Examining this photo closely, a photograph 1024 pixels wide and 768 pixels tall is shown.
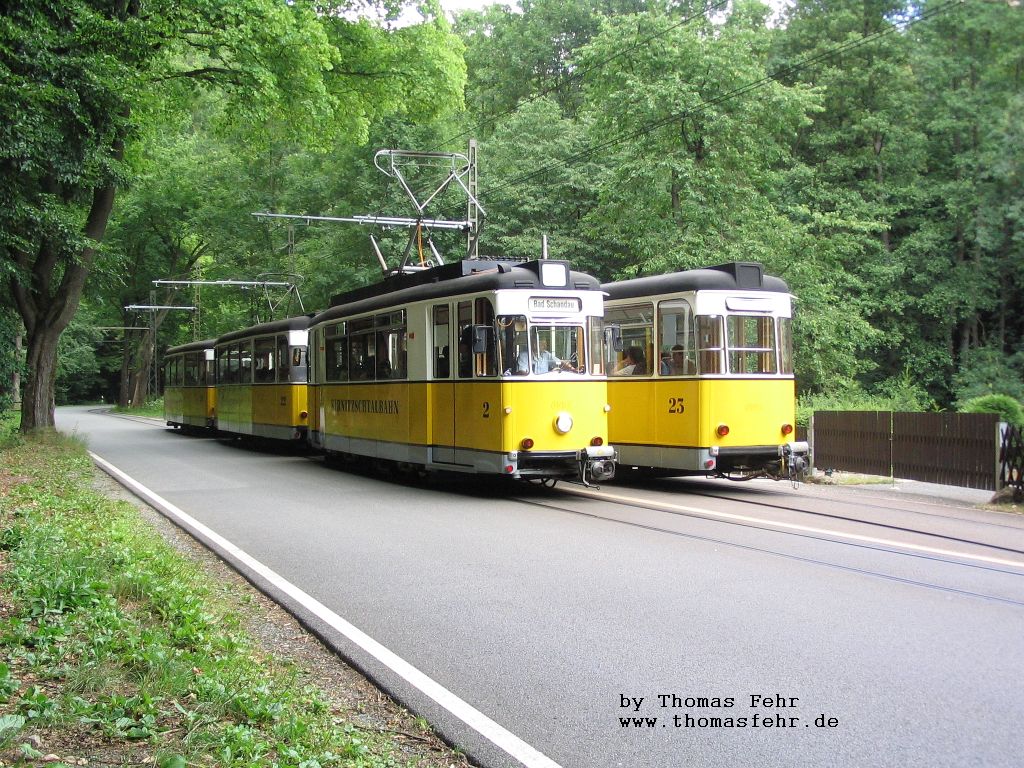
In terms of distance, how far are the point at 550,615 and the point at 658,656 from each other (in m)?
1.20

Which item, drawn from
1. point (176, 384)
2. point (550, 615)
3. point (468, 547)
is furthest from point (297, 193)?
point (550, 615)

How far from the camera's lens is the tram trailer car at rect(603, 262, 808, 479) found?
46.7 ft

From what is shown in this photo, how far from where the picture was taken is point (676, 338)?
14.7m

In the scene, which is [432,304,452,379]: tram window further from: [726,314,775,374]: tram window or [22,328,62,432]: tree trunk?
[22,328,62,432]: tree trunk

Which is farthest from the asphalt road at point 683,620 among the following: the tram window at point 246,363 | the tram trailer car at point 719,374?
the tram window at point 246,363

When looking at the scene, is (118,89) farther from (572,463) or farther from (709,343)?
(709,343)

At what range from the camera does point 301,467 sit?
20.0 metres

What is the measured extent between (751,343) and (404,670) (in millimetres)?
10120

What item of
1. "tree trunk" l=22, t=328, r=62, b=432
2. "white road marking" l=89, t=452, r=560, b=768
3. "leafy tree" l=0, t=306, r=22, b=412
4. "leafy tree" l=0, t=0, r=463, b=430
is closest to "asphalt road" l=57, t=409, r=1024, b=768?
"white road marking" l=89, t=452, r=560, b=768

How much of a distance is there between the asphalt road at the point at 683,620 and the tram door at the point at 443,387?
181 centimetres

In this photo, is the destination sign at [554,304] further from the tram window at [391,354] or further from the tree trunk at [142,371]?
the tree trunk at [142,371]

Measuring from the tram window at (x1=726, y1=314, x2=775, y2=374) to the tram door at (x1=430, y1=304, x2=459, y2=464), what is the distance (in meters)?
4.18

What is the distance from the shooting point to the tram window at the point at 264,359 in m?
24.8

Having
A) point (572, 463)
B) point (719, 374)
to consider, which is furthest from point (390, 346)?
point (719, 374)
